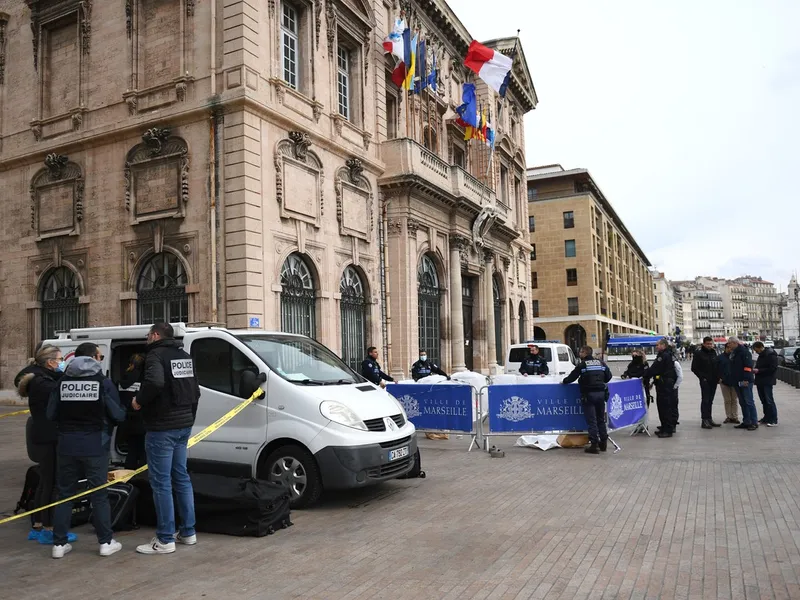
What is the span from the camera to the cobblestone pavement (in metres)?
4.91

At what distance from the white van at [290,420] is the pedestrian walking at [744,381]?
333 inches

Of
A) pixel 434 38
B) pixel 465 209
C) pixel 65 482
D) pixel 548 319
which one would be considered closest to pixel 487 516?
pixel 65 482

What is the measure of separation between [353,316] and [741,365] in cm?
1075

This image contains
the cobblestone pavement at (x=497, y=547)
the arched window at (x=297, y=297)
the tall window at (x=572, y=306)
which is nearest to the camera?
the cobblestone pavement at (x=497, y=547)

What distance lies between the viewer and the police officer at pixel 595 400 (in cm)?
1095

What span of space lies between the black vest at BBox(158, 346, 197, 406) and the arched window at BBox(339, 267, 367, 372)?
1374 cm

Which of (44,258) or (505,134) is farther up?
(505,134)

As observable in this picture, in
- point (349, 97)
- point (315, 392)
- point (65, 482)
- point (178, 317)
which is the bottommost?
point (65, 482)

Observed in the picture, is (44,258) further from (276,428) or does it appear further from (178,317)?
(276,428)

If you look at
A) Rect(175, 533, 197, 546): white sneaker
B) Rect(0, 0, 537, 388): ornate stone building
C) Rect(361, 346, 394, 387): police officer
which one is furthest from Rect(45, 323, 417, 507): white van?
Rect(0, 0, 537, 388): ornate stone building

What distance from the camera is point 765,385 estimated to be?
14188mm

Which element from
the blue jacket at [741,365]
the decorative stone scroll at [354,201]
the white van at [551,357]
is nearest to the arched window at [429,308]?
the white van at [551,357]

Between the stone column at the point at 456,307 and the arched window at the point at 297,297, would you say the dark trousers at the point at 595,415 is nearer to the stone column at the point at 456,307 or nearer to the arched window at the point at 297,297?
the arched window at the point at 297,297

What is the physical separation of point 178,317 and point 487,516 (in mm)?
12167
